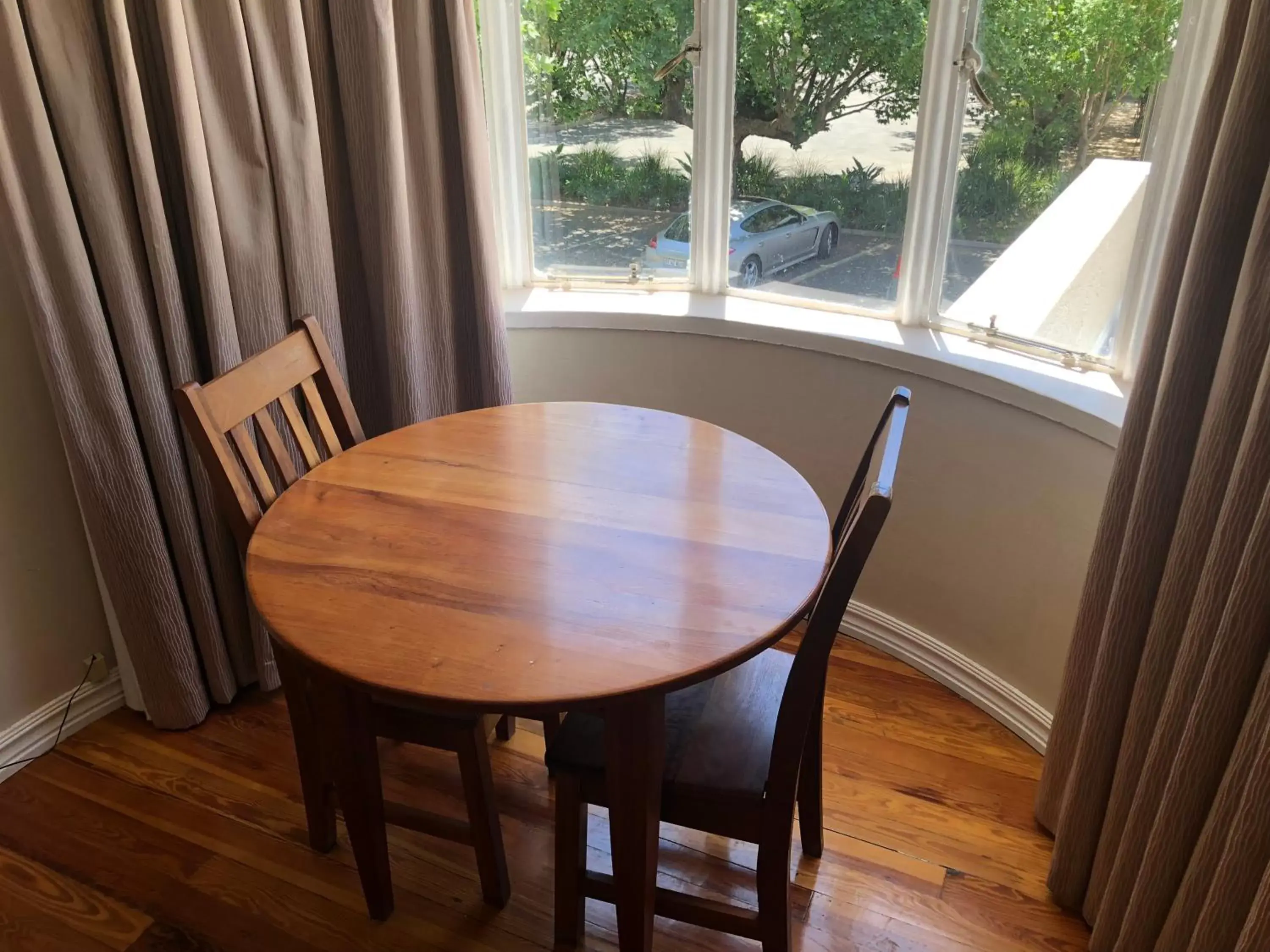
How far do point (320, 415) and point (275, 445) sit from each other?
0.15m

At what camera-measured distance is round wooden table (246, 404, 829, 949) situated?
1.11 meters

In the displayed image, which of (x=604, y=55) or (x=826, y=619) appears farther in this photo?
(x=604, y=55)

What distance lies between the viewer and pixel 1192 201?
128cm

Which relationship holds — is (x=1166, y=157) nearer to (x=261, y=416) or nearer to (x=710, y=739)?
(x=710, y=739)

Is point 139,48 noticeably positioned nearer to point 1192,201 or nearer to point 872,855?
point 1192,201

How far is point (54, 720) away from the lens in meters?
2.04

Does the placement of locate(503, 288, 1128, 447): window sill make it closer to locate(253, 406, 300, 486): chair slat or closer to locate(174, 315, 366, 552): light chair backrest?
locate(174, 315, 366, 552): light chair backrest

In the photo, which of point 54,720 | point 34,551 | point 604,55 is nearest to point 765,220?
point 604,55

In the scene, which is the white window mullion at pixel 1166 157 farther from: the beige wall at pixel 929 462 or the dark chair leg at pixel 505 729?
the dark chair leg at pixel 505 729

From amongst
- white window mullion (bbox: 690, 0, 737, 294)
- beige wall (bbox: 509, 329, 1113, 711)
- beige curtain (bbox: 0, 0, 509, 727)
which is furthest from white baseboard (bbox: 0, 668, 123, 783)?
white window mullion (bbox: 690, 0, 737, 294)

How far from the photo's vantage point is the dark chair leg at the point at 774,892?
1333mm

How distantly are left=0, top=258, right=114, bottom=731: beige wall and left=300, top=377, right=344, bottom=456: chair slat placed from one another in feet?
1.95

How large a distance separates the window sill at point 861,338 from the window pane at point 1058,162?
0.11m

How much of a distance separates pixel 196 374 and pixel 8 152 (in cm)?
52
